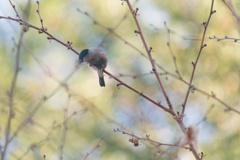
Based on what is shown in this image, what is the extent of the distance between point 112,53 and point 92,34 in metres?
0.32

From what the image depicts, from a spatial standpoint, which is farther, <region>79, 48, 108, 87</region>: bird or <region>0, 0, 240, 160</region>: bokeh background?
<region>0, 0, 240, 160</region>: bokeh background

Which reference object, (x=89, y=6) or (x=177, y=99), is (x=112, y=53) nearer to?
(x=89, y=6)

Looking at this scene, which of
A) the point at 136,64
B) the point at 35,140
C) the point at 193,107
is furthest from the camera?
the point at 136,64

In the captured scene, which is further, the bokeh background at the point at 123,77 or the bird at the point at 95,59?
the bokeh background at the point at 123,77

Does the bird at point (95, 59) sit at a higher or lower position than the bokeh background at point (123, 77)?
lower

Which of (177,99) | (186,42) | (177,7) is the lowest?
(177,99)

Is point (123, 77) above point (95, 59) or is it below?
above

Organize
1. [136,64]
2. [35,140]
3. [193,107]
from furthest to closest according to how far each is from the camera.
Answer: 1. [136,64]
2. [193,107]
3. [35,140]

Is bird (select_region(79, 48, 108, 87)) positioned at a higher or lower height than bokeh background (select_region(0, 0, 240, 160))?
lower

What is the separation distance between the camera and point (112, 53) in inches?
153

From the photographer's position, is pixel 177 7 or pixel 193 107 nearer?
pixel 193 107

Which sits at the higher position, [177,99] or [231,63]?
[231,63]

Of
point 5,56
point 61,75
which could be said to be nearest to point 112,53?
point 61,75

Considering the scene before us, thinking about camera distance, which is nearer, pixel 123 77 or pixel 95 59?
pixel 95 59
